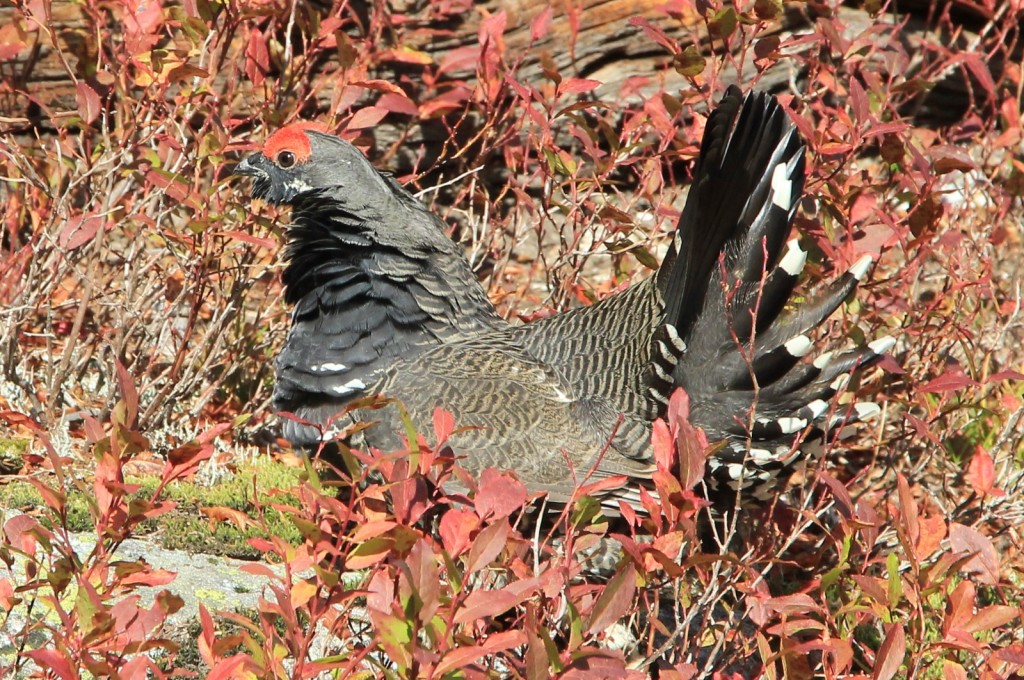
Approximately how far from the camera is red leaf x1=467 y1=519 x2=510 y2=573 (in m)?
2.52

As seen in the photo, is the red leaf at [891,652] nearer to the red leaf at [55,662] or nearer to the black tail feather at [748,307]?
the black tail feather at [748,307]

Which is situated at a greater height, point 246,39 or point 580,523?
point 246,39

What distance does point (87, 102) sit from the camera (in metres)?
4.45

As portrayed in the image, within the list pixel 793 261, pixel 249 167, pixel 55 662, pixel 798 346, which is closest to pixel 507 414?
pixel 798 346

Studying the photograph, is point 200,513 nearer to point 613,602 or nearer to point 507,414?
point 507,414

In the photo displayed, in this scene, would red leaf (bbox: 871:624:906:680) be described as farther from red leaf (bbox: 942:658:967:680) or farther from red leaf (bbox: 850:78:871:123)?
red leaf (bbox: 850:78:871:123)

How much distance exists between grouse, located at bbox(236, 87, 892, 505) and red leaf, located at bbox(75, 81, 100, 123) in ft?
2.40

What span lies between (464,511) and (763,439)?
82.6 inches

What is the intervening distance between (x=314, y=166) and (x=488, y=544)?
2816 millimetres

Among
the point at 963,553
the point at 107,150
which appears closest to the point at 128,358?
the point at 107,150

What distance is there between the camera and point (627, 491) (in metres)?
4.36

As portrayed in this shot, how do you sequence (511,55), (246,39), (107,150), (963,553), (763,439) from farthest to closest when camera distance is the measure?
(511,55)
(246,39)
(107,150)
(763,439)
(963,553)

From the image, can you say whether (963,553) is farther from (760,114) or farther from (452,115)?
(452,115)

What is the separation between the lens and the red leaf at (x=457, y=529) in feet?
8.84
